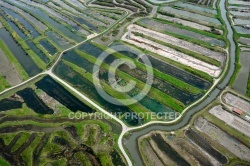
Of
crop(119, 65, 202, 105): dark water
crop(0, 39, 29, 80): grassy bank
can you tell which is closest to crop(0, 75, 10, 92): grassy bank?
crop(0, 39, 29, 80): grassy bank

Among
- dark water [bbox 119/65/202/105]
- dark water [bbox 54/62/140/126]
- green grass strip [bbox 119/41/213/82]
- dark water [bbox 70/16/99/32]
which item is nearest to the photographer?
dark water [bbox 54/62/140/126]

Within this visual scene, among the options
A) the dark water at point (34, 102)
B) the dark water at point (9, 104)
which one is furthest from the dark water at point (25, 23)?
the dark water at point (9, 104)

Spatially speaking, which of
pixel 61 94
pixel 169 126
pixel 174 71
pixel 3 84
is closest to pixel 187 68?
pixel 174 71

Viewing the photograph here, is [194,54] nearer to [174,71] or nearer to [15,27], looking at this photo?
[174,71]

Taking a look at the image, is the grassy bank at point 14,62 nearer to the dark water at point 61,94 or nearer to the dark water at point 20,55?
the dark water at point 20,55

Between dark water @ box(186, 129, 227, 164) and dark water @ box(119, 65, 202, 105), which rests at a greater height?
dark water @ box(119, 65, 202, 105)

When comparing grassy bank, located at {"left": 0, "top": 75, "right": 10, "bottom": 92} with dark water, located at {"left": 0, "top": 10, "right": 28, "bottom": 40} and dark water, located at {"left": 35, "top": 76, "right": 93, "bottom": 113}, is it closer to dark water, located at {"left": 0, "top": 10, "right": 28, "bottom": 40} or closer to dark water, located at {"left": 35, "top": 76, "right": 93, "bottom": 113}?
dark water, located at {"left": 35, "top": 76, "right": 93, "bottom": 113}

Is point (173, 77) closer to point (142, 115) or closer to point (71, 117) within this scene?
point (142, 115)
